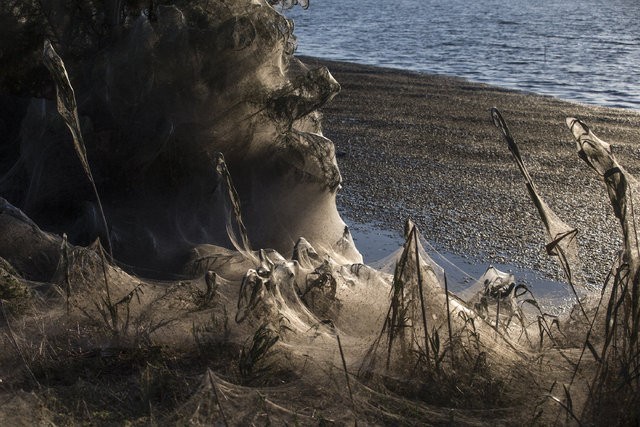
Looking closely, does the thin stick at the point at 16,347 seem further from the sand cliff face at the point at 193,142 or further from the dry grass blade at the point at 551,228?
the dry grass blade at the point at 551,228

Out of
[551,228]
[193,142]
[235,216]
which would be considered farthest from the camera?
[193,142]

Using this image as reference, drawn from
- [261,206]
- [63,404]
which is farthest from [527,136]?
[63,404]

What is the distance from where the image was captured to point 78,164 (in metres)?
4.56

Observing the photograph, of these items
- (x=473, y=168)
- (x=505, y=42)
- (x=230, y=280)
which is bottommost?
(x=505, y=42)

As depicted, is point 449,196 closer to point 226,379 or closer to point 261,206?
point 261,206

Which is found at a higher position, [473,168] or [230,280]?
[230,280]

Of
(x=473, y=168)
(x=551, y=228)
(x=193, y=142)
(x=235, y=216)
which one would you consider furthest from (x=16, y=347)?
(x=473, y=168)

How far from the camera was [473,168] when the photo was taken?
753cm

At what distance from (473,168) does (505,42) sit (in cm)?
1209

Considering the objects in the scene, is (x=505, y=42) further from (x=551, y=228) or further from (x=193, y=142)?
(x=551, y=228)

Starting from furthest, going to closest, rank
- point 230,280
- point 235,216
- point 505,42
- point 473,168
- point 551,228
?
point 505,42 → point 473,168 → point 235,216 → point 230,280 → point 551,228

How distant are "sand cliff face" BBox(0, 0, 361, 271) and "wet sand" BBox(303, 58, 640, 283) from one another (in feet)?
4.78

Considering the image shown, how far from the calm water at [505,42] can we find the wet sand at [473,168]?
5.81 ft

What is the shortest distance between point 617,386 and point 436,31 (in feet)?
64.5
